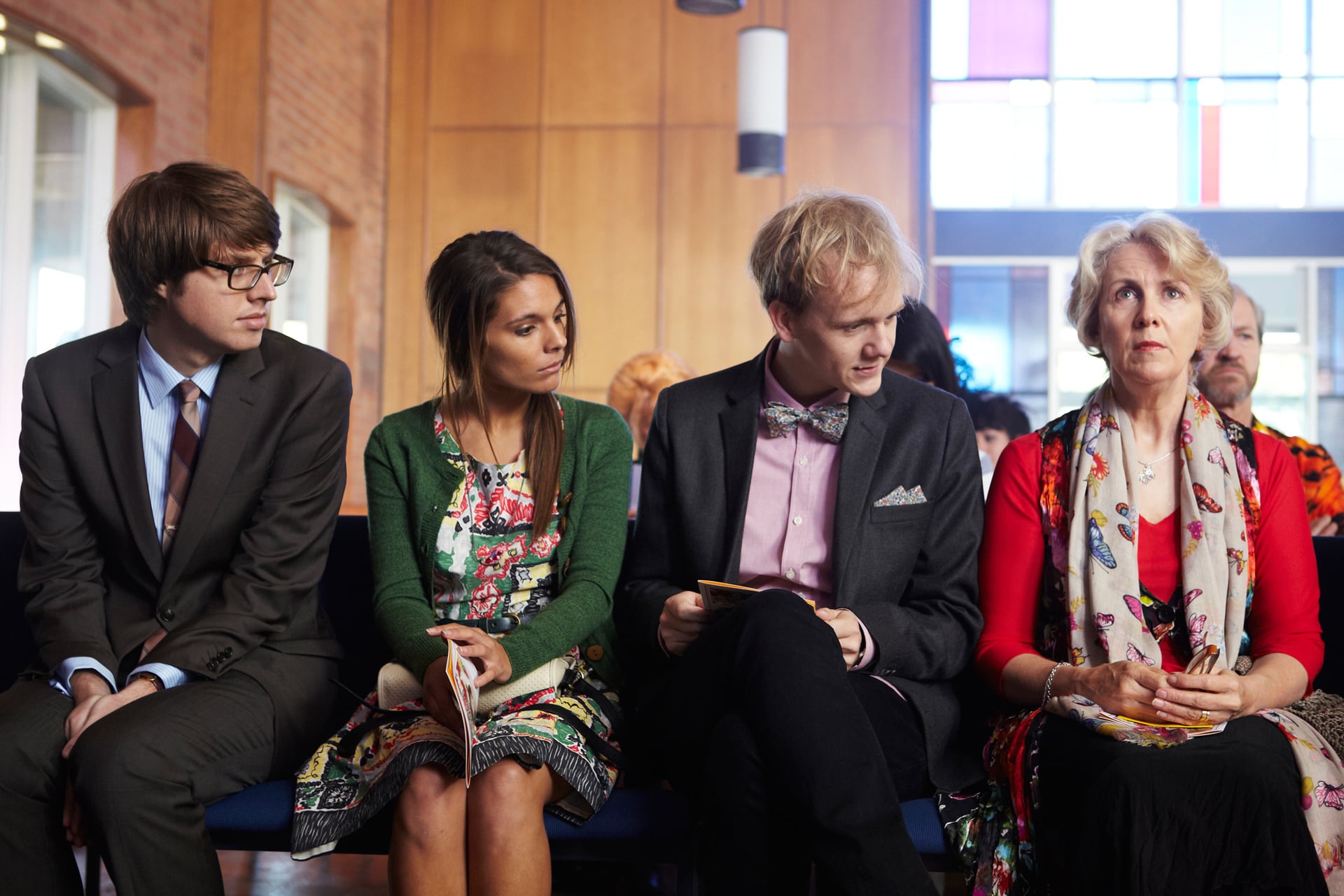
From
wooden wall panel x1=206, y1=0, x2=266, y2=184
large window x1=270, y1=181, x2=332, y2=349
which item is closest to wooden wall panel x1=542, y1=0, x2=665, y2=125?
large window x1=270, y1=181, x2=332, y2=349

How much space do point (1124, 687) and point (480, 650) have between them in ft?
3.19

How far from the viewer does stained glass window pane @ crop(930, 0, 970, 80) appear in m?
10.7

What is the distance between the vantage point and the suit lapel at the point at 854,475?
206cm

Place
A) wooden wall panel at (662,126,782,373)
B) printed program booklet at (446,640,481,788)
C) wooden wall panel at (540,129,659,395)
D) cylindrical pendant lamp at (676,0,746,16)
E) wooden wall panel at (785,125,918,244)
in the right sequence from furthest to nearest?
1. wooden wall panel at (540,129,659,395)
2. wooden wall panel at (662,126,782,373)
3. wooden wall panel at (785,125,918,244)
4. cylindrical pendant lamp at (676,0,746,16)
5. printed program booklet at (446,640,481,788)

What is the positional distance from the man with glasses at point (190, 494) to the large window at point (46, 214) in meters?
3.51

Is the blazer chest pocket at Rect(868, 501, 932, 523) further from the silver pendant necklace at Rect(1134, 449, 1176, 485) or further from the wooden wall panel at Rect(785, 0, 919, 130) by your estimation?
the wooden wall panel at Rect(785, 0, 919, 130)

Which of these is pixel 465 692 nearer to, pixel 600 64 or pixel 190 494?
pixel 190 494

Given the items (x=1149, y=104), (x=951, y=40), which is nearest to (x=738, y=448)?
(x=951, y=40)

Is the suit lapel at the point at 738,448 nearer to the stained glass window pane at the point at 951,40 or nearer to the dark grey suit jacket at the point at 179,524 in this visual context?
the dark grey suit jacket at the point at 179,524

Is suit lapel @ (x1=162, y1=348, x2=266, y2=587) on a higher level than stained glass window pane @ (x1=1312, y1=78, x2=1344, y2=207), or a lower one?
lower

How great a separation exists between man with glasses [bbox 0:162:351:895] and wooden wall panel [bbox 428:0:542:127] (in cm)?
667

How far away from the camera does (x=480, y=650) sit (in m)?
A: 1.89

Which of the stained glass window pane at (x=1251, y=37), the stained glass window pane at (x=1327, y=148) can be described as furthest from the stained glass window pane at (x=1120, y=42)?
the stained glass window pane at (x=1327, y=148)

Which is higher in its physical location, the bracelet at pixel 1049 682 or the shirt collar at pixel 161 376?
the shirt collar at pixel 161 376
